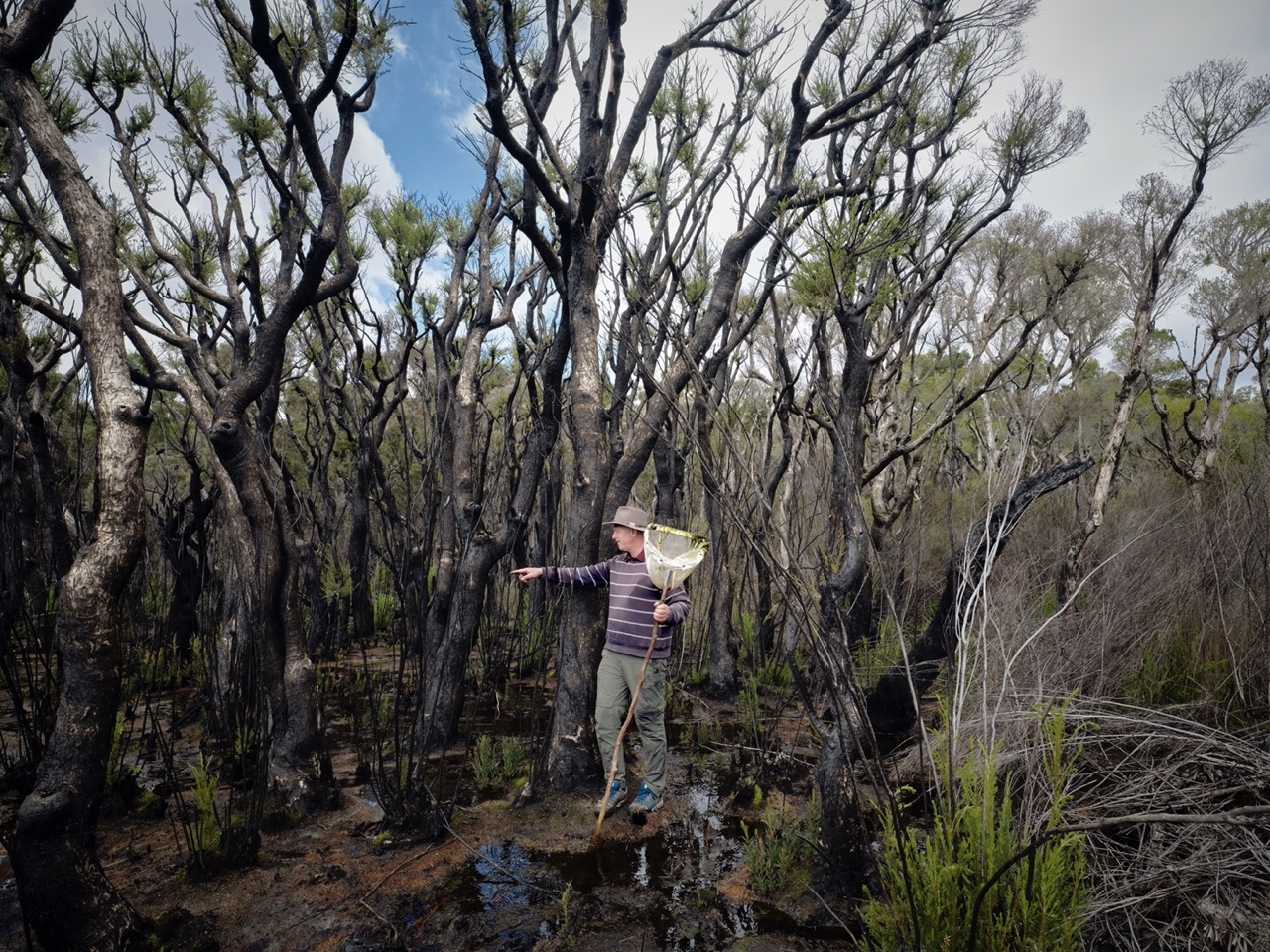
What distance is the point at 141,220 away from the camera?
19.9 feet

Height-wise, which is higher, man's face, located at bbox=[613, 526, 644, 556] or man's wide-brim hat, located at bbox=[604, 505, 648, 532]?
man's wide-brim hat, located at bbox=[604, 505, 648, 532]

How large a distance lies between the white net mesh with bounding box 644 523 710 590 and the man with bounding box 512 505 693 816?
0.18 m

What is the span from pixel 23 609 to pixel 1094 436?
26225 mm

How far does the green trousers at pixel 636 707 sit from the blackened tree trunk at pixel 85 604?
241 cm

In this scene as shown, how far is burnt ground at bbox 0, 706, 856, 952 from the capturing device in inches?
107

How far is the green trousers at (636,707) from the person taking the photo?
396cm

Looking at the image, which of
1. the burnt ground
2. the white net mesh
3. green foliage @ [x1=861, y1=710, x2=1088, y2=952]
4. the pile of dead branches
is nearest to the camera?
green foliage @ [x1=861, y1=710, x2=1088, y2=952]

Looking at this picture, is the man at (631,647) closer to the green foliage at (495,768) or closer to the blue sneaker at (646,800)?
the blue sneaker at (646,800)

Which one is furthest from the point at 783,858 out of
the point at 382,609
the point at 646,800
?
the point at 382,609

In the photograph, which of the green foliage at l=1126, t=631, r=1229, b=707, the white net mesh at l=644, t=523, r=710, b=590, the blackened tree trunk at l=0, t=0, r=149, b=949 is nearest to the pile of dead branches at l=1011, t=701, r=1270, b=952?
the green foliage at l=1126, t=631, r=1229, b=707

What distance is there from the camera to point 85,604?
2396 millimetres

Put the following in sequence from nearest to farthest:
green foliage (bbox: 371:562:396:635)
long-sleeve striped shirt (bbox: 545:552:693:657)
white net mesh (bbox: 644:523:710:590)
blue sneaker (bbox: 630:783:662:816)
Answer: white net mesh (bbox: 644:523:710:590), blue sneaker (bbox: 630:783:662:816), long-sleeve striped shirt (bbox: 545:552:693:657), green foliage (bbox: 371:562:396:635)

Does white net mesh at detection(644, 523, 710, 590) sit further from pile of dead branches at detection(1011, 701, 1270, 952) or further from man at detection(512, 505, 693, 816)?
pile of dead branches at detection(1011, 701, 1270, 952)

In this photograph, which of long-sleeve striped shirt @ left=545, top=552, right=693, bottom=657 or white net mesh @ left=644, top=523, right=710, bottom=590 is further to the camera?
long-sleeve striped shirt @ left=545, top=552, right=693, bottom=657
